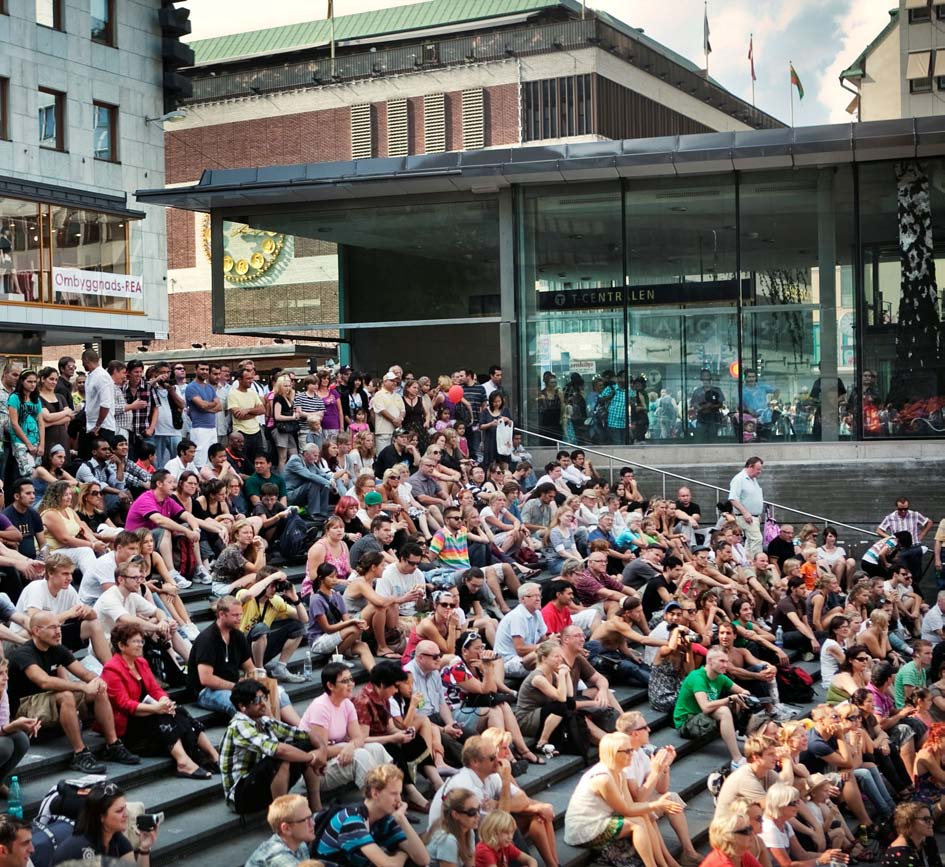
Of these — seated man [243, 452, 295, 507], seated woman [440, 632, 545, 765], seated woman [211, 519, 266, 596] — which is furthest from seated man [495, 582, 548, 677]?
seated man [243, 452, 295, 507]

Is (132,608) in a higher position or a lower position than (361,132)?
lower

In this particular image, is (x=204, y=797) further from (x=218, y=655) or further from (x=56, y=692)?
(x=218, y=655)

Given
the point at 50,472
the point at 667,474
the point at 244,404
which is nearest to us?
the point at 50,472

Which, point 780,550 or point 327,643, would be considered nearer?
point 327,643

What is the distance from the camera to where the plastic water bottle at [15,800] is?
797 cm

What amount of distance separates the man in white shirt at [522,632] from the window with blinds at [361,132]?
4899 centimetres

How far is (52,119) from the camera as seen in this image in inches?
1324

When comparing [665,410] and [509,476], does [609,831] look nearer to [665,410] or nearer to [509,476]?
[509,476]

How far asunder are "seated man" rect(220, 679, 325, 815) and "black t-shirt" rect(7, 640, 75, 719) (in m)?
1.29

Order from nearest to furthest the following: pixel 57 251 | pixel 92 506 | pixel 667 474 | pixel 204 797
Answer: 1. pixel 204 797
2. pixel 92 506
3. pixel 667 474
4. pixel 57 251

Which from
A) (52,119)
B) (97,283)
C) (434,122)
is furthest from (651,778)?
(434,122)

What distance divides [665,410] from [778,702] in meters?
9.19

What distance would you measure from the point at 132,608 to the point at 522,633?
375 cm

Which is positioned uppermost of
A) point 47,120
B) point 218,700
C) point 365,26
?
point 365,26
